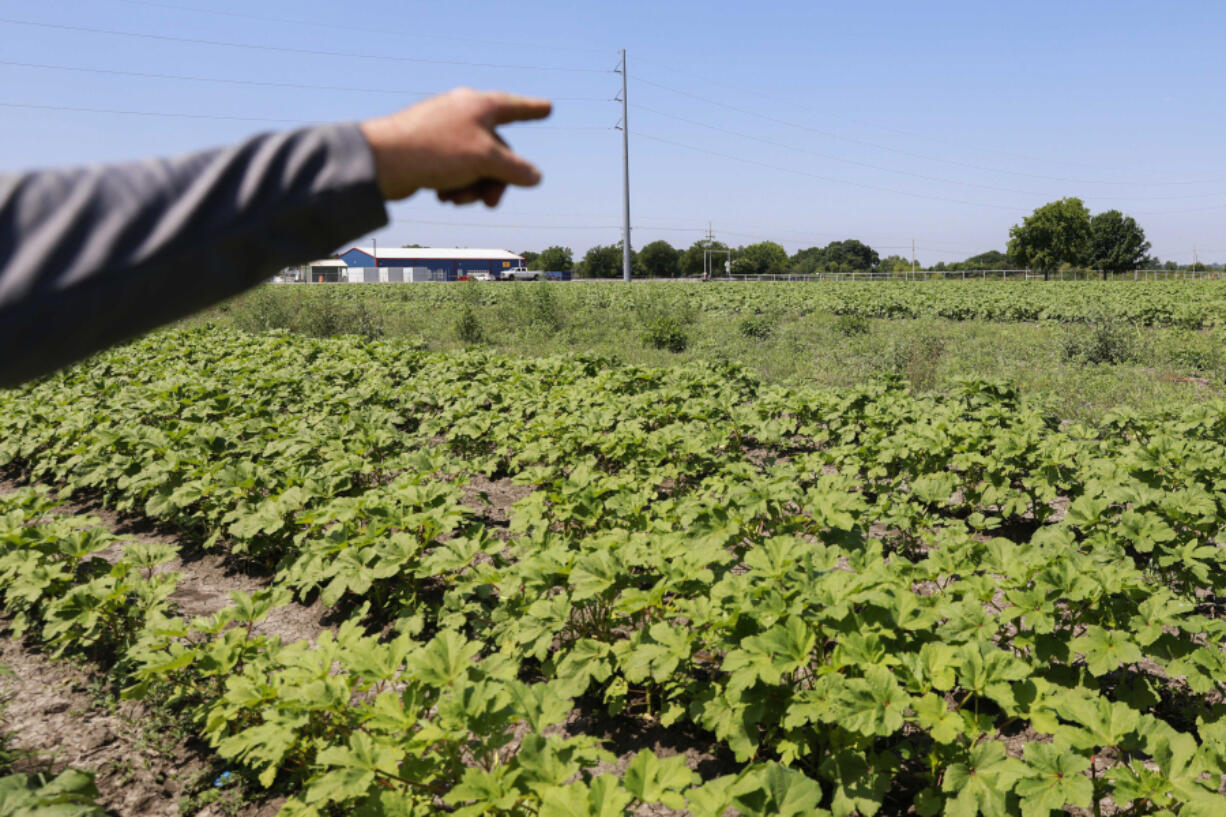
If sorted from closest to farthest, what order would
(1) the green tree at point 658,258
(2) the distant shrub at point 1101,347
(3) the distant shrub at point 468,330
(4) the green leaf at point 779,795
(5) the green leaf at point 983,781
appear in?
(4) the green leaf at point 779,795, (5) the green leaf at point 983,781, (2) the distant shrub at point 1101,347, (3) the distant shrub at point 468,330, (1) the green tree at point 658,258

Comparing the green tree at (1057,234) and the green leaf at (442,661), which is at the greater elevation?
the green tree at (1057,234)

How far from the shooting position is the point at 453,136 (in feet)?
3.07

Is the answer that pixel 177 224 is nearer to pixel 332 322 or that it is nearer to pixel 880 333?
pixel 880 333

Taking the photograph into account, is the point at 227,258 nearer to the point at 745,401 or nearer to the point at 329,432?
the point at 329,432

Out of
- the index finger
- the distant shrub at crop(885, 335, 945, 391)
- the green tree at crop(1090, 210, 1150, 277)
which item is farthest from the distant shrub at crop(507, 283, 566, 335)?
the green tree at crop(1090, 210, 1150, 277)

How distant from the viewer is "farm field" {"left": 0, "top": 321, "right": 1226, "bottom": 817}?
7.93 feet

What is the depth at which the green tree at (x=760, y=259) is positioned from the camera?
11325 cm

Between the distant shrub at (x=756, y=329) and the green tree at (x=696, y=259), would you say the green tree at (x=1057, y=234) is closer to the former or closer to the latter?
the green tree at (x=696, y=259)

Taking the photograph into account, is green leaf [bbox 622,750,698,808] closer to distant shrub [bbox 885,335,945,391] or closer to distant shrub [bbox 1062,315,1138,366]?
distant shrub [bbox 885,335,945,391]

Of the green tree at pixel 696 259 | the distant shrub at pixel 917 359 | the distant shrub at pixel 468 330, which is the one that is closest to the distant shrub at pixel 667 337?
the distant shrub at pixel 468 330

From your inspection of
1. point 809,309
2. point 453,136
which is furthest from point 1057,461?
point 809,309

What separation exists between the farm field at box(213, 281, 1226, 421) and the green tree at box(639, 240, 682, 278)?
266ft

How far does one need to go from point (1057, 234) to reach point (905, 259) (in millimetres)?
48233

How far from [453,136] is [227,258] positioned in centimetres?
30
